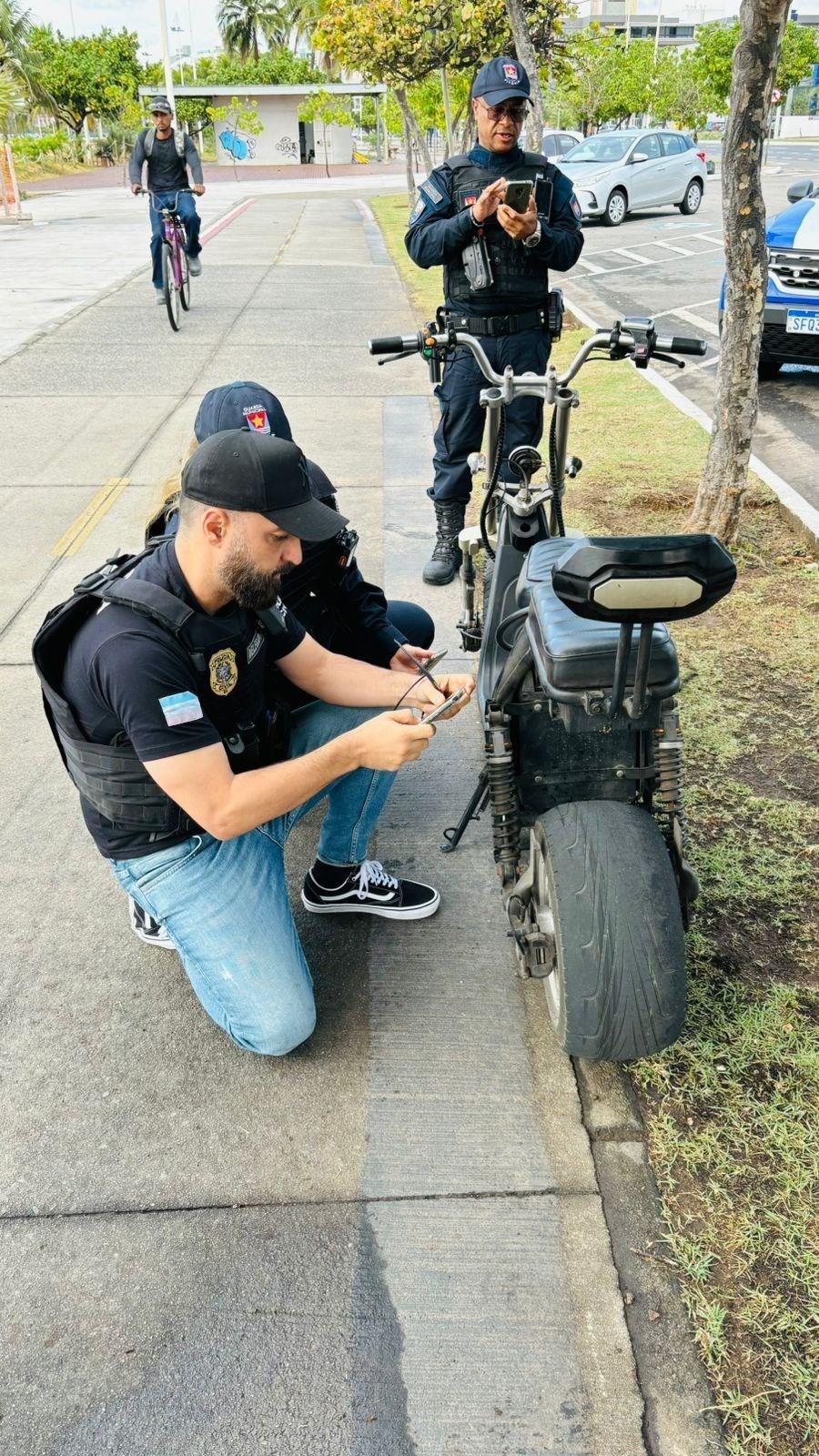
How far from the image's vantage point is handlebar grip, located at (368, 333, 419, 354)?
3.82 meters

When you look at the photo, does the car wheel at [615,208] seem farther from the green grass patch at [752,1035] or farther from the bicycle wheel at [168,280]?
the green grass patch at [752,1035]

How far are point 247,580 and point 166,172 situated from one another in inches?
436

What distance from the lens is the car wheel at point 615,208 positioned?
820 inches

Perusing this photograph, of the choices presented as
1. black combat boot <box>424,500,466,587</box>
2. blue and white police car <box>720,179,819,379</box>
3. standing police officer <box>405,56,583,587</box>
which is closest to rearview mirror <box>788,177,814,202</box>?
blue and white police car <box>720,179,819,379</box>

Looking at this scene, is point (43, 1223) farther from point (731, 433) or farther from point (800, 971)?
point (731, 433)

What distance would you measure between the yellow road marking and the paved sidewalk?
2164 millimetres

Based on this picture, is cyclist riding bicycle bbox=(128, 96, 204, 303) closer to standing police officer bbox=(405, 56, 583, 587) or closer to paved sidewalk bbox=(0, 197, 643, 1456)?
standing police officer bbox=(405, 56, 583, 587)

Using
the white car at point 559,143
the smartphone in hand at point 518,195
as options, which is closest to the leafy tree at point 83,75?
the white car at point 559,143

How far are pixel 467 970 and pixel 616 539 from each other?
4.62ft

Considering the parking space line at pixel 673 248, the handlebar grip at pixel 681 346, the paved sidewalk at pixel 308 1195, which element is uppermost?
the handlebar grip at pixel 681 346

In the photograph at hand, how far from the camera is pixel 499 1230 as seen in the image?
89.0 inches

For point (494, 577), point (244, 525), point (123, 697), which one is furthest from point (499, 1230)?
point (494, 577)

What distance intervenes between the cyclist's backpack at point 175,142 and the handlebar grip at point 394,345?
921 cm

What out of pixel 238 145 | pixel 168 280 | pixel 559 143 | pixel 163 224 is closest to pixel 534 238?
pixel 168 280
